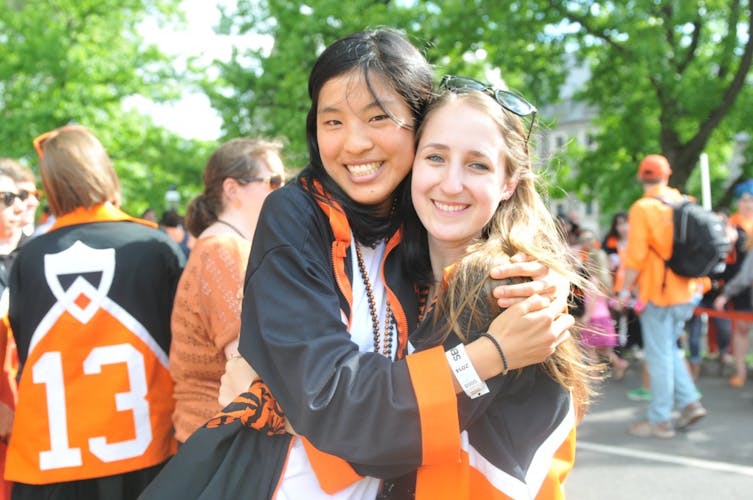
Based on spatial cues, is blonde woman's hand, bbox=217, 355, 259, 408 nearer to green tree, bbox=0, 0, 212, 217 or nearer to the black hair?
the black hair

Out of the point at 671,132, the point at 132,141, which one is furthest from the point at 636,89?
the point at 132,141

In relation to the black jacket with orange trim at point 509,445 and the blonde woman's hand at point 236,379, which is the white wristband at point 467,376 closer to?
the black jacket with orange trim at point 509,445

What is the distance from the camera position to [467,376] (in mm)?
1445

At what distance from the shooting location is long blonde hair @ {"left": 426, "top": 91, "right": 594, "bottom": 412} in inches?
61.3

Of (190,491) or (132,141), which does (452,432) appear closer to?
(190,491)

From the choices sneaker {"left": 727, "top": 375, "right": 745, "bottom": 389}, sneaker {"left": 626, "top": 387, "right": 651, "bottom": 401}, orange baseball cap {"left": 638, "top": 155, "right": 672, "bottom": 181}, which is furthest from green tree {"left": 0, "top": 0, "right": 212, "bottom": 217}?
orange baseball cap {"left": 638, "top": 155, "right": 672, "bottom": 181}

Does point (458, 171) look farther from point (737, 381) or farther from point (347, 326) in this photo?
point (737, 381)

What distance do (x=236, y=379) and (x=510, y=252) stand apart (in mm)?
768

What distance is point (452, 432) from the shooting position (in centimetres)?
141

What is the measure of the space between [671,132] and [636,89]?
1053 mm

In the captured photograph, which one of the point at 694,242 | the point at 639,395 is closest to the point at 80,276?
the point at 694,242

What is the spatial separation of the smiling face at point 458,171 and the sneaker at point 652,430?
15.8 ft

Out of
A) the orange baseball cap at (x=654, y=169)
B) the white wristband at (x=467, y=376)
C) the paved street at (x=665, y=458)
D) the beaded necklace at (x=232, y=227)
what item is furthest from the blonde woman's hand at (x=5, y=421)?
the orange baseball cap at (x=654, y=169)

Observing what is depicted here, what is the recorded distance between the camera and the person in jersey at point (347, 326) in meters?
1.40
